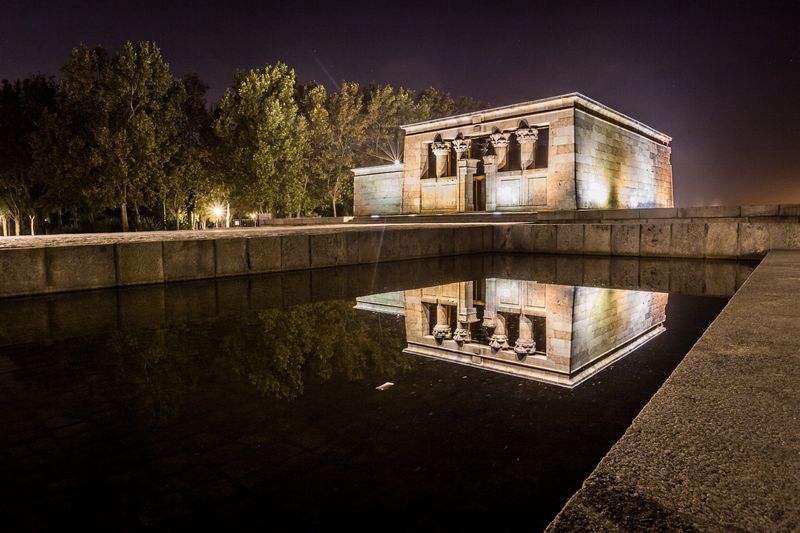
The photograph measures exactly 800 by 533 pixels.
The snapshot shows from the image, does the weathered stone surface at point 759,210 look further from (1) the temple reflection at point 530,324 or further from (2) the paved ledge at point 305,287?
(1) the temple reflection at point 530,324

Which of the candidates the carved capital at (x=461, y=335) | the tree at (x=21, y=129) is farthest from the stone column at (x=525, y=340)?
the tree at (x=21, y=129)

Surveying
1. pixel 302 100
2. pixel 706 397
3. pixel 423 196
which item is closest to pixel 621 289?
pixel 706 397

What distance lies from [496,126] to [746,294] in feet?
76.1

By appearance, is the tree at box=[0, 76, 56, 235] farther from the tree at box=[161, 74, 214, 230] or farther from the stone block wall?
the stone block wall

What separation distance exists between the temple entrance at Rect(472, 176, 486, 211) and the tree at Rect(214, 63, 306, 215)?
39.2ft

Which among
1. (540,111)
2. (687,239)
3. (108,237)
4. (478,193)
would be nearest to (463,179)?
(478,193)

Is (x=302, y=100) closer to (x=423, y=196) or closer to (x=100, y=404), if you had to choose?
(x=423, y=196)

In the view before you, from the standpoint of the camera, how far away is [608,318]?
5.44 meters

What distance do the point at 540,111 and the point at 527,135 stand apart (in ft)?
4.27

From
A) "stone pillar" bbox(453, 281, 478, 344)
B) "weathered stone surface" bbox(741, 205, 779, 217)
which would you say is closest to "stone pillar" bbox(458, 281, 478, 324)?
"stone pillar" bbox(453, 281, 478, 344)

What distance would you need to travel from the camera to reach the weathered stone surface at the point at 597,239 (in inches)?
516

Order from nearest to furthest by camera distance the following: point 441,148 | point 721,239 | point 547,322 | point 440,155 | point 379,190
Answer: point 547,322 < point 721,239 < point 441,148 < point 440,155 < point 379,190

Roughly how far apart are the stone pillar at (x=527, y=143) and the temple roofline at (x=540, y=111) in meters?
1.03

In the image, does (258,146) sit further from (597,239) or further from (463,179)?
(597,239)
